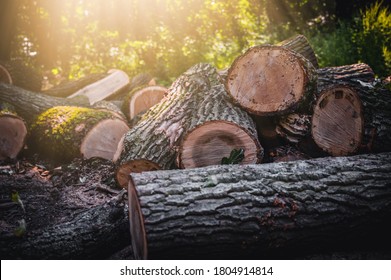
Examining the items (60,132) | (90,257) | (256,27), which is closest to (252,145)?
(90,257)

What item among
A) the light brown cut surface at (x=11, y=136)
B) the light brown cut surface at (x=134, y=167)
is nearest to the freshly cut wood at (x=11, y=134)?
the light brown cut surface at (x=11, y=136)

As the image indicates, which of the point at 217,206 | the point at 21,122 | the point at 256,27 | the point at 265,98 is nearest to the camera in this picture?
the point at 217,206

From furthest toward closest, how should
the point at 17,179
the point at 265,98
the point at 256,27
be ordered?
1. the point at 256,27
2. the point at 17,179
3. the point at 265,98

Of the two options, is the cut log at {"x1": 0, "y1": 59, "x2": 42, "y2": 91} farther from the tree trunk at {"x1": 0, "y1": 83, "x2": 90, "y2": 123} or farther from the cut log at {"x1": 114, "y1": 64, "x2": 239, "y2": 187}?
the cut log at {"x1": 114, "y1": 64, "x2": 239, "y2": 187}

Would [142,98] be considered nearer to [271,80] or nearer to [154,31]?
[271,80]

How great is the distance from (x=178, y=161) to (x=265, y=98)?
1.02 meters

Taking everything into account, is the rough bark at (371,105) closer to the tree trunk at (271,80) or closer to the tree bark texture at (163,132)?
the tree trunk at (271,80)

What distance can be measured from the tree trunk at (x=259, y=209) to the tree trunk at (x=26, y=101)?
11.2 feet

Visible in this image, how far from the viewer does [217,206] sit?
2002 mm

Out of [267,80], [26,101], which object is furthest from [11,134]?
[267,80]

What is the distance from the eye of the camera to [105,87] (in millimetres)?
6234

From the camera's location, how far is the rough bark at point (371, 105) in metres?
3.09

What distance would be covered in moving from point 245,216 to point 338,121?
65.1 inches

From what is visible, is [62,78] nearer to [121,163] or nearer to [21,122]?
[21,122]
